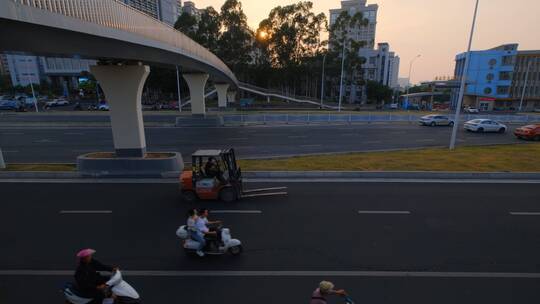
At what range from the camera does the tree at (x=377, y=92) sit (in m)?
76.2

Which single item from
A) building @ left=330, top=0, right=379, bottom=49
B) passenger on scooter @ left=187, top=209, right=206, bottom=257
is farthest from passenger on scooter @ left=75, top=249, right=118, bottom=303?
building @ left=330, top=0, right=379, bottom=49

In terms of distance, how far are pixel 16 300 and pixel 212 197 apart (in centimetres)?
556

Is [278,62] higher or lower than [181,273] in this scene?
higher

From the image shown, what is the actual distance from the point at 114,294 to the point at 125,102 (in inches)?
459

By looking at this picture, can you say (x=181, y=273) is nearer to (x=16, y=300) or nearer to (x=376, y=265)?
(x=16, y=300)

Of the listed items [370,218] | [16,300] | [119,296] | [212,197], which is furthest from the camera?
[212,197]

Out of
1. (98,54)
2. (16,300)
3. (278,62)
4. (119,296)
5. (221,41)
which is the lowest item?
(16,300)

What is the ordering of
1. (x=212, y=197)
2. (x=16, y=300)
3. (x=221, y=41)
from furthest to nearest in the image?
(x=221, y=41) < (x=212, y=197) < (x=16, y=300)

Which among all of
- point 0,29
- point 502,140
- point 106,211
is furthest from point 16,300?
point 502,140

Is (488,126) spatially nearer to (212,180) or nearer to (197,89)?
(212,180)

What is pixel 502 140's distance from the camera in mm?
22844

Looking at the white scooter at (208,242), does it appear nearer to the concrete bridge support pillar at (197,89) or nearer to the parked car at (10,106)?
the concrete bridge support pillar at (197,89)

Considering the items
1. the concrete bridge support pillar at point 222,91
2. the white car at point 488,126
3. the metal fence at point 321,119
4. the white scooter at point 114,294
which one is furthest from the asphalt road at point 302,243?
the concrete bridge support pillar at point 222,91

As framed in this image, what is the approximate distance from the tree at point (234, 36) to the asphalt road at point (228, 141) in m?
44.3
